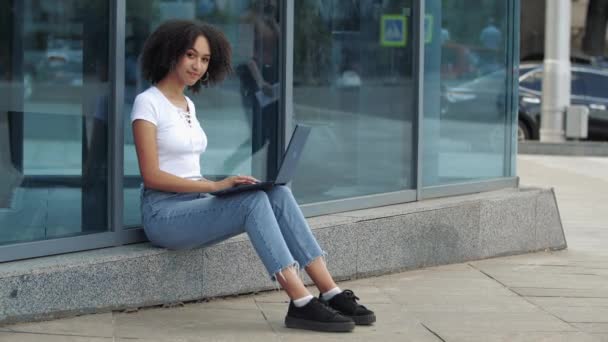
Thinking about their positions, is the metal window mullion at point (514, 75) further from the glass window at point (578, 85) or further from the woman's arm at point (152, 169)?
the glass window at point (578, 85)

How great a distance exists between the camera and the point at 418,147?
804 cm

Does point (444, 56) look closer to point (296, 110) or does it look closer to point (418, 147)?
point (418, 147)

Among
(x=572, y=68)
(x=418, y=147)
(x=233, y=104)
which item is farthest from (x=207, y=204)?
(x=572, y=68)

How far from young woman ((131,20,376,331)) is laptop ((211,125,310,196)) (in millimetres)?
39

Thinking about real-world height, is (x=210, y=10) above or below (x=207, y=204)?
above

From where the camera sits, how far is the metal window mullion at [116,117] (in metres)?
5.98

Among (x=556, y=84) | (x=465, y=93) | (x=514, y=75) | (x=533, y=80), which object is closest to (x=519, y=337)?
(x=465, y=93)

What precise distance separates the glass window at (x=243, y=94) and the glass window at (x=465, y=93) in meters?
1.47

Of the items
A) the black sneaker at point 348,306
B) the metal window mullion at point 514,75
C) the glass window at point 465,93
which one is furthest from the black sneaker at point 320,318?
the metal window mullion at point 514,75

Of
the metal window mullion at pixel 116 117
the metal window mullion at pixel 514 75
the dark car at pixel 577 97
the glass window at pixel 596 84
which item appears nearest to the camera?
the metal window mullion at pixel 116 117

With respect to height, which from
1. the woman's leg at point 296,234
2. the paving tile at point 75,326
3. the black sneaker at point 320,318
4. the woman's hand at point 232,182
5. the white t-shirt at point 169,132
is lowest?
the paving tile at point 75,326

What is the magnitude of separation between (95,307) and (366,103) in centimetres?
254

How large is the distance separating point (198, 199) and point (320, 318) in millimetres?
770

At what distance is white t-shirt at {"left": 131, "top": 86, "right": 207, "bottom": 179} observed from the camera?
5762mm
